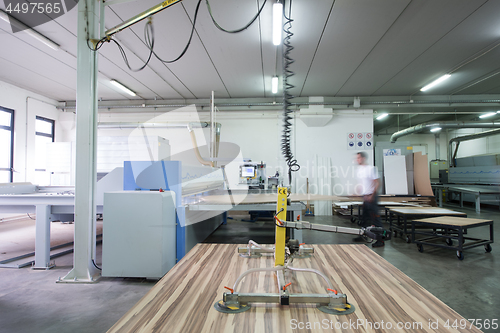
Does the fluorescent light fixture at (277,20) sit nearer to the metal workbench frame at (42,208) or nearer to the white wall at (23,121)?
the metal workbench frame at (42,208)

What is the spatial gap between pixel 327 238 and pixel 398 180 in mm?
3538

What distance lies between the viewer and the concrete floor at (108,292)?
1.85m

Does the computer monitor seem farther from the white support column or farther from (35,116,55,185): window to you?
(35,116,55,185): window

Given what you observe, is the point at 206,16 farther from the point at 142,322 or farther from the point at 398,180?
the point at 398,180

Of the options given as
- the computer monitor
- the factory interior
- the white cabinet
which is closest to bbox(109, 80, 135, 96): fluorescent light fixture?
the factory interior

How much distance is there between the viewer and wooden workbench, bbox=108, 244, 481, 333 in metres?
0.75

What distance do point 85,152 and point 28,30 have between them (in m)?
2.69

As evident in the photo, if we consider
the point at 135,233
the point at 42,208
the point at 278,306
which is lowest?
the point at 135,233

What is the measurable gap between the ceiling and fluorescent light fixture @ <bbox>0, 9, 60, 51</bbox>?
5.0 inches

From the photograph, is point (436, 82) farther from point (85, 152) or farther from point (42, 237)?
point (42, 237)

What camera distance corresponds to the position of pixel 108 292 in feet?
7.43

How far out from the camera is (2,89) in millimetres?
5387

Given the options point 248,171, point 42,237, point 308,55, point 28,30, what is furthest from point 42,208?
point 308,55

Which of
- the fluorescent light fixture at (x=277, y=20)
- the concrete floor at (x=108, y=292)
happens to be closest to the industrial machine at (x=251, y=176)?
the fluorescent light fixture at (x=277, y=20)
